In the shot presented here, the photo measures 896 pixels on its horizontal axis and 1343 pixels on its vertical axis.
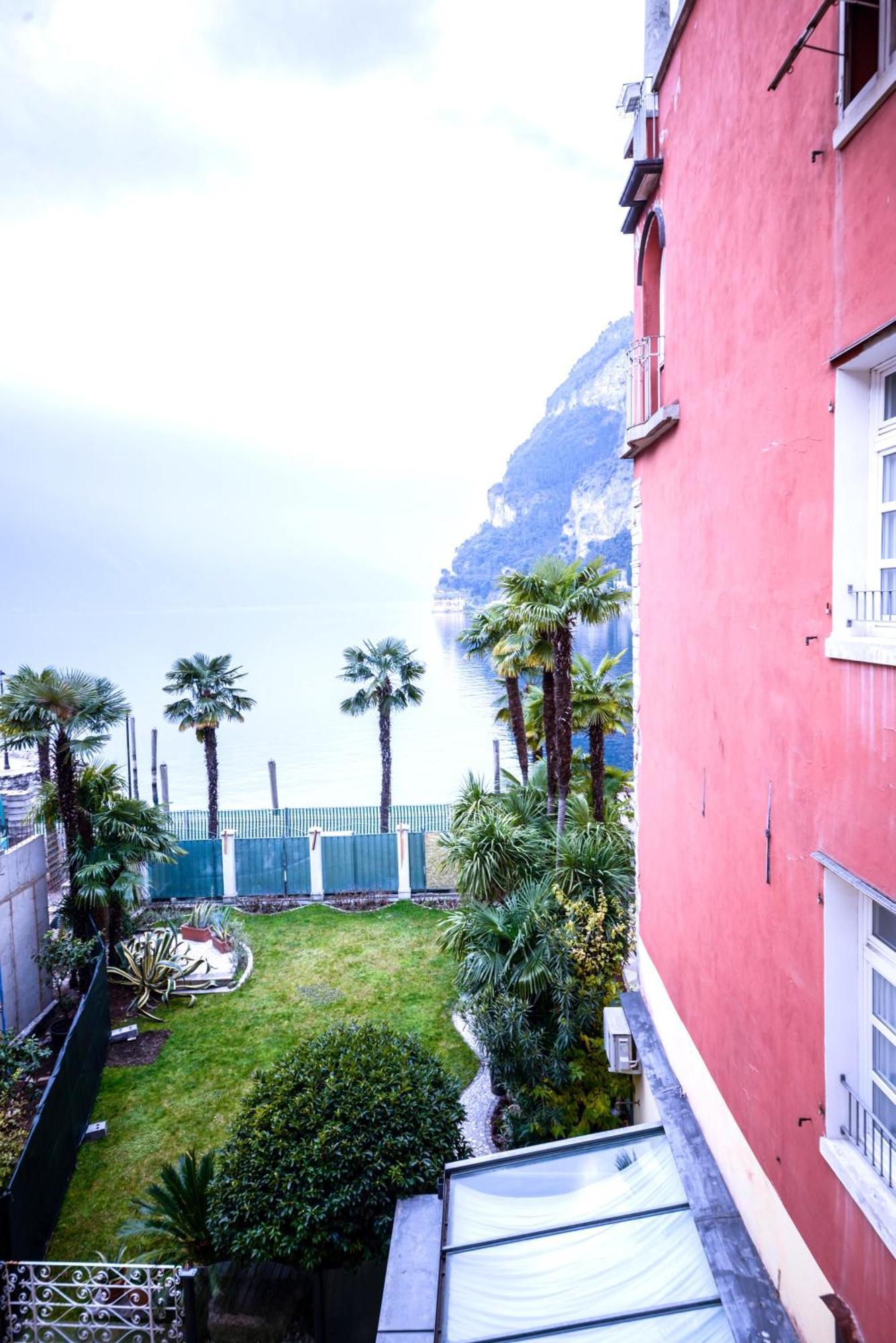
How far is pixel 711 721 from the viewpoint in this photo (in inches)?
219

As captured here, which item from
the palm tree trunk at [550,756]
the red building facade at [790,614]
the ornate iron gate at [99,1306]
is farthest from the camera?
the palm tree trunk at [550,756]

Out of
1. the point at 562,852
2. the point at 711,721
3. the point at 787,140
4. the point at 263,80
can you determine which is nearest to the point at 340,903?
the point at 562,852

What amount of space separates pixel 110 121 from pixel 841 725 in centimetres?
7079

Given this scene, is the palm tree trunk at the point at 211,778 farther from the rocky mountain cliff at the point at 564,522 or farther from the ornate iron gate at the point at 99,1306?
the rocky mountain cliff at the point at 564,522

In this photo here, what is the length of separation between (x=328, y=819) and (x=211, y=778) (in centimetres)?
388

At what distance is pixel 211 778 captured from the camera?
23.3m

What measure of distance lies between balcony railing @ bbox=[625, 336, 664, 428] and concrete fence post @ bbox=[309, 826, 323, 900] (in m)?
14.7

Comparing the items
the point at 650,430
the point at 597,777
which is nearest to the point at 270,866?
the point at 597,777

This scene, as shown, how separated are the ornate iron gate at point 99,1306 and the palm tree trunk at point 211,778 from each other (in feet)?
48.4

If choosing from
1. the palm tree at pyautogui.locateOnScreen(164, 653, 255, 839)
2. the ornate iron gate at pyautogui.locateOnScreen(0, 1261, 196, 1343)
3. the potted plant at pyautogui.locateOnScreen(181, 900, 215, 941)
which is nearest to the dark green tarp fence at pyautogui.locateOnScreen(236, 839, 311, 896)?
the potted plant at pyautogui.locateOnScreen(181, 900, 215, 941)

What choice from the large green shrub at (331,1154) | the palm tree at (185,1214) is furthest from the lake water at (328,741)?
the large green shrub at (331,1154)

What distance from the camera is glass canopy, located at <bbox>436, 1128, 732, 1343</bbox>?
5.03 m

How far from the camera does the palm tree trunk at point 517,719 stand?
20.4 meters

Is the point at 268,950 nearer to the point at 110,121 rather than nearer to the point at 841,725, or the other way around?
the point at 841,725
